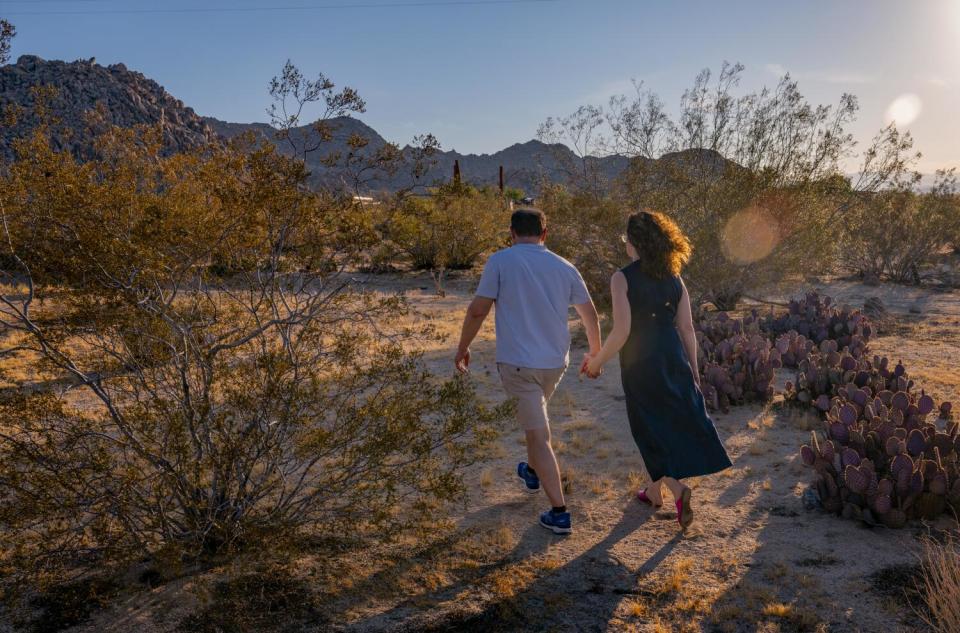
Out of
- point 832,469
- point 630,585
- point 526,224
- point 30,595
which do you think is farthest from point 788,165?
point 30,595

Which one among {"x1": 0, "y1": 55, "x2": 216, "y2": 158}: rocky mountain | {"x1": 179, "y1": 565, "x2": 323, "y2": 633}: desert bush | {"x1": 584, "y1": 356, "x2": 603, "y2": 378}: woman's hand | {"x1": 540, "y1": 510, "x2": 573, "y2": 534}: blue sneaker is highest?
{"x1": 0, "y1": 55, "x2": 216, "y2": 158}: rocky mountain

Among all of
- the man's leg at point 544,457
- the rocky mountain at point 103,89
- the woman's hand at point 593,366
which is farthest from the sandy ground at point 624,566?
the rocky mountain at point 103,89

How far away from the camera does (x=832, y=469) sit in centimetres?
464

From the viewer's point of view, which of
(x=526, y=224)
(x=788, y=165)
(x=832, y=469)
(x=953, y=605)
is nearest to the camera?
(x=953, y=605)

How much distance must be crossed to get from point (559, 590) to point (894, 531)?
2.14 m

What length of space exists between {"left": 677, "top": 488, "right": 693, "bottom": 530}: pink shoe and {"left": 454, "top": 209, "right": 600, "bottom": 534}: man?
2.49ft

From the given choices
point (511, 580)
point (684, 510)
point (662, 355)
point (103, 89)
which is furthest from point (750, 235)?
point (103, 89)

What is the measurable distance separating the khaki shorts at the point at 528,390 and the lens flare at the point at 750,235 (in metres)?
8.12

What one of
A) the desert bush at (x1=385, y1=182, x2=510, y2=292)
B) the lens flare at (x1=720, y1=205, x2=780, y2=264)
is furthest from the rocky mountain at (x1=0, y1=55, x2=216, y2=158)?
the lens flare at (x1=720, y1=205, x2=780, y2=264)

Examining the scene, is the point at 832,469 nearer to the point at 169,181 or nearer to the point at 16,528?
the point at 16,528

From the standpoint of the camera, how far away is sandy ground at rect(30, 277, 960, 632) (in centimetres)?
340

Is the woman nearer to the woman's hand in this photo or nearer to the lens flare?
the woman's hand

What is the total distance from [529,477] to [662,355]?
1341 millimetres

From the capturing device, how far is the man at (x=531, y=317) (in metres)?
4.11
